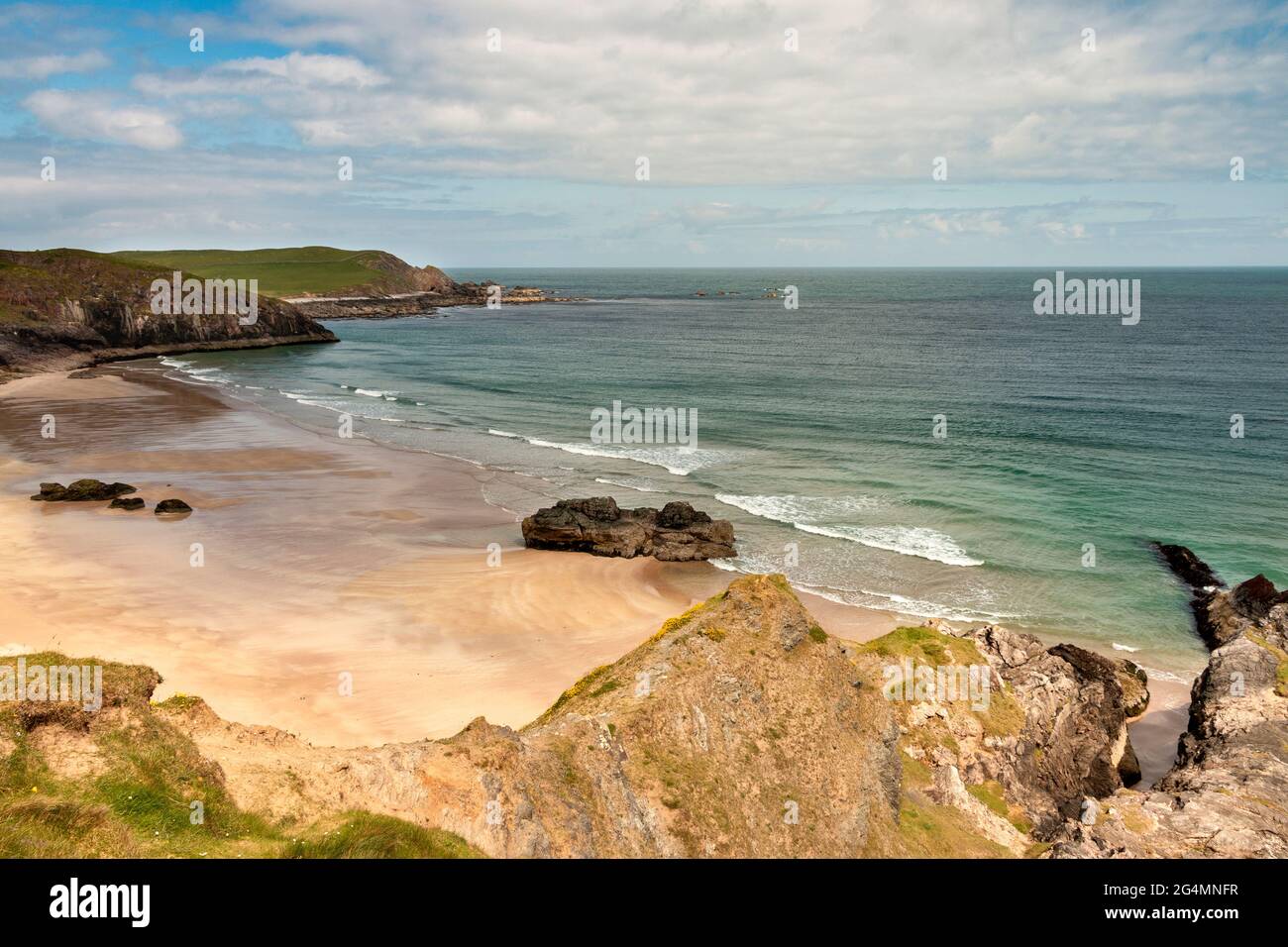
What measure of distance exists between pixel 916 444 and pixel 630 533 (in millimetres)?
28760

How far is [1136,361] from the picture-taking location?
9606 cm

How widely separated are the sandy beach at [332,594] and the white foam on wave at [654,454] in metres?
9.05

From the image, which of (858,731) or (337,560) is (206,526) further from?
(858,731)

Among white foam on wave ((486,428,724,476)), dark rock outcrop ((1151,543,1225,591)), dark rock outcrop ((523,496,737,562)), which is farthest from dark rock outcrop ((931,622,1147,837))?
white foam on wave ((486,428,724,476))

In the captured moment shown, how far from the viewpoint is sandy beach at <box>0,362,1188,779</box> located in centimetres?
2544

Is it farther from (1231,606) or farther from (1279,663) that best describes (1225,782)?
(1231,606)

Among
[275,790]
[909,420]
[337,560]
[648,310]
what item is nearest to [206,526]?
[337,560]

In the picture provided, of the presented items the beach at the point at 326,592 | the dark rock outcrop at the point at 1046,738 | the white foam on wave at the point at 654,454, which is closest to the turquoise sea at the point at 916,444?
the white foam on wave at the point at 654,454

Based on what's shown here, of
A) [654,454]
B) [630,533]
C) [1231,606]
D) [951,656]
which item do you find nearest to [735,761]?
[951,656]

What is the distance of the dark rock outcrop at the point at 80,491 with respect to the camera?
144 feet

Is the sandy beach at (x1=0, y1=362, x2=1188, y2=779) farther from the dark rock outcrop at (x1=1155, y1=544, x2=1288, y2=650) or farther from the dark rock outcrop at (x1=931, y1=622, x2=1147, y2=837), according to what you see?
the dark rock outcrop at (x1=1155, y1=544, x2=1288, y2=650)

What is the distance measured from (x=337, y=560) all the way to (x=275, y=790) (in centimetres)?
2775

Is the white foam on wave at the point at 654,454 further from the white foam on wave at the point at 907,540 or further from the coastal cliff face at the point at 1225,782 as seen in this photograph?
the coastal cliff face at the point at 1225,782

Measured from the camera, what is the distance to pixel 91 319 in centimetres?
10725
